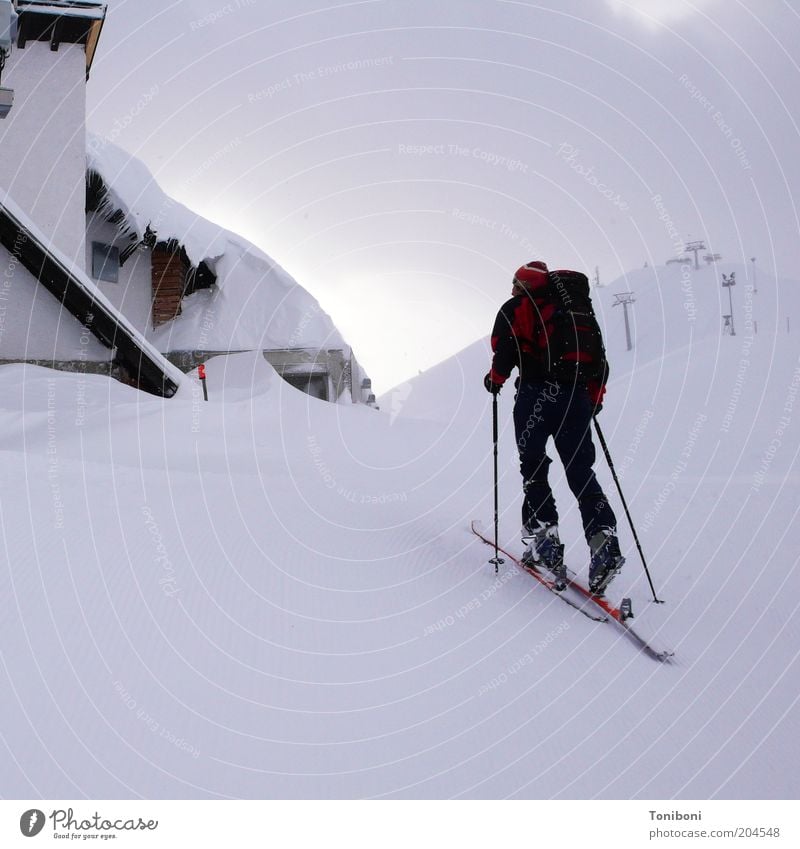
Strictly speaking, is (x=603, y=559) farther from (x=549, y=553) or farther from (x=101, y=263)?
(x=101, y=263)

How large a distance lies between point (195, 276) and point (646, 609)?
639 inches

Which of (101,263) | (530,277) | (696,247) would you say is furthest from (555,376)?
(696,247)

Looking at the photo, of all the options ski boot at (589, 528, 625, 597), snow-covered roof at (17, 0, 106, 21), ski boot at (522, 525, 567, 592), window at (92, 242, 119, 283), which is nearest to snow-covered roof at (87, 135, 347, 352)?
window at (92, 242, 119, 283)

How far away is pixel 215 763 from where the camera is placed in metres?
1.86

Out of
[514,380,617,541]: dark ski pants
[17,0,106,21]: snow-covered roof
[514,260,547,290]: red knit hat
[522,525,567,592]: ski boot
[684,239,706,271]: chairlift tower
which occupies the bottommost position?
[522,525,567,592]: ski boot

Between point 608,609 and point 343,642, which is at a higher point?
point 608,609

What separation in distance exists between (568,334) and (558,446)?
0.71m

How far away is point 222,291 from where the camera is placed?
17.5m

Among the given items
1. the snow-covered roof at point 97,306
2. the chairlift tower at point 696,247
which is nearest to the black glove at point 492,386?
the snow-covered roof at point 97,306

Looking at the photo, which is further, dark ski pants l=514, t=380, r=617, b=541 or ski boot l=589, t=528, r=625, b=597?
dark ski pants l=514, t=380, r=617, b=541

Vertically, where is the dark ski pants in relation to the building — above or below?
below

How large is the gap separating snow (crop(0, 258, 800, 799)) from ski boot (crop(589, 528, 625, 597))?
0.28 m

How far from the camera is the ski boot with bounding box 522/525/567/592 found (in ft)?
12.4

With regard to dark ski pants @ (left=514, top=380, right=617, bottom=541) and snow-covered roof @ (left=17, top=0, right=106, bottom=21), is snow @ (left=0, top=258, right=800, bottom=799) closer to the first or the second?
dark ski pants @ (left=514, top=380, right=617, bottom=541)
